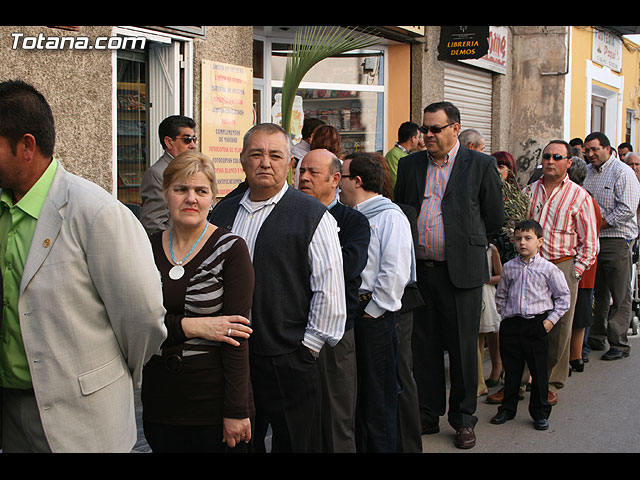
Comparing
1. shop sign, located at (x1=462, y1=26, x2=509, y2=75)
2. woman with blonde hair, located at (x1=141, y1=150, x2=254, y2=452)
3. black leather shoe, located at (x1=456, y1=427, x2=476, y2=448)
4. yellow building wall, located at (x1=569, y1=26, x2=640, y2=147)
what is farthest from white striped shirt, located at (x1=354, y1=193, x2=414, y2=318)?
yellow building wall, located at (x1=569, y1=26, x2=640, y2=147)

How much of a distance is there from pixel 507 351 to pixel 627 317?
300 centimetres

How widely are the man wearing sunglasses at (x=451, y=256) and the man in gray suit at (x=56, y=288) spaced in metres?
3.15

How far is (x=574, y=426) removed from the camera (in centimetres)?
567

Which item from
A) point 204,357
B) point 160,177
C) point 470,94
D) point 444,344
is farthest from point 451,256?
point 470,94

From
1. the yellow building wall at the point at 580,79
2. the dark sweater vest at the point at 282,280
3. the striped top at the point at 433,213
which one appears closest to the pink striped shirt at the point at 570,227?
the striped top at the point at 433,213

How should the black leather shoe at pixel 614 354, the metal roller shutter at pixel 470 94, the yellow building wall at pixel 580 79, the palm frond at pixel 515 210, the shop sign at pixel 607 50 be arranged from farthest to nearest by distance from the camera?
the shop sign at pixel 607 50 → the yellow building wall at pixel 580 79 → the metal roller shutter at pixel 470 94 → the black leather shoe at pixel 614 354 → the palm frond at pixel 515 210

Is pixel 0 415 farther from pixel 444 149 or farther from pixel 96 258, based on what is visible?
pixel 444 149

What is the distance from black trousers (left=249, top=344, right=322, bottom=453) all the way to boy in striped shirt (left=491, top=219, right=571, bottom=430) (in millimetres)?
2638

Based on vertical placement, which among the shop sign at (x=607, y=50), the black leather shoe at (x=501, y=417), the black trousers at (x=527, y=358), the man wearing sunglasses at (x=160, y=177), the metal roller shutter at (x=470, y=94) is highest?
the shop sign at (x=607, y=50)

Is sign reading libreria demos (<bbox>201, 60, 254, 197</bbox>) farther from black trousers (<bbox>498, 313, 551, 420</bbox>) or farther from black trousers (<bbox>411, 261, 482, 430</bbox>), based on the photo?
black trousers (<bbox>498, 313, 551, 420</bbox>)

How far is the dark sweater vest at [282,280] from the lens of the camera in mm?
3416

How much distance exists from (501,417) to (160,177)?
3.24 m

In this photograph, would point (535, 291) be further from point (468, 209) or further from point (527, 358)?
point (468, 209)

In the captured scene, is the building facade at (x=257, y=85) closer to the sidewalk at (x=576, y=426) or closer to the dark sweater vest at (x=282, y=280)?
the dark sweater vest at (x=282, y=280)
